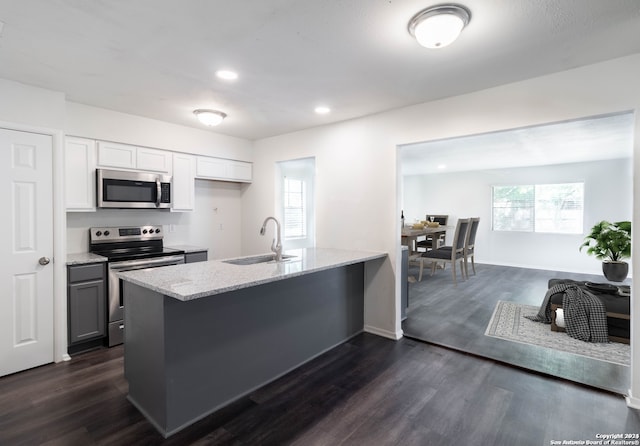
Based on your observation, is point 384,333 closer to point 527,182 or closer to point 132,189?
point 132,189

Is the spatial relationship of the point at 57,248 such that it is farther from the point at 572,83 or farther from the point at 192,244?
the point at 572,83

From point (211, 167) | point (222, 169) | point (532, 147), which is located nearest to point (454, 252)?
point (532, 147)

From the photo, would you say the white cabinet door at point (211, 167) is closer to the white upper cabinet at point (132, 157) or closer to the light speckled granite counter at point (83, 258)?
the white upper cabinet at point (132, 157)

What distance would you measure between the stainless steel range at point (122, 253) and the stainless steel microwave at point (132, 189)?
376 mm

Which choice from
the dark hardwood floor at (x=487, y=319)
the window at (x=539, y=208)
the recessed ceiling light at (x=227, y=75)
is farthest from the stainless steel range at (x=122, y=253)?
the window at (x=539, y=208)

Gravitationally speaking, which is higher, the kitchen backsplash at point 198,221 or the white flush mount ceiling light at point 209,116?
the white flush mount ceiling light at point 209,116

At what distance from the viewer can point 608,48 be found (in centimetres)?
211

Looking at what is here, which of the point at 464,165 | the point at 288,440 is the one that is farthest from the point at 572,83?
the point at 464,165

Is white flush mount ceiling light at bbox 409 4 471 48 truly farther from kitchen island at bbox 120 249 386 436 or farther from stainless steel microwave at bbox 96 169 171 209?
stainless steel microwave at bbox 96 169 171 209

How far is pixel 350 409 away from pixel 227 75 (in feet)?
8.62

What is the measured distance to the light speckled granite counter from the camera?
2.99 metres

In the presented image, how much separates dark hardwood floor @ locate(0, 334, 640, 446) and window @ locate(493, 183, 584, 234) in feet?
18.6

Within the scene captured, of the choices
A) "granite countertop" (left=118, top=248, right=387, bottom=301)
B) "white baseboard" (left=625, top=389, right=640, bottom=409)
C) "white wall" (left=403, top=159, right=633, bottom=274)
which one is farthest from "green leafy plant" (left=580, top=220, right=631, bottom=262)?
"granite countertop" (left=118, top=248, right=387, bottom=301)

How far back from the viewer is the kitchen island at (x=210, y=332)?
1.94 metres
